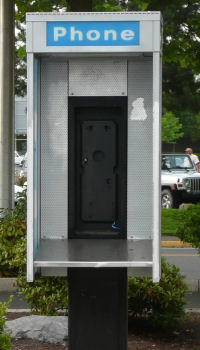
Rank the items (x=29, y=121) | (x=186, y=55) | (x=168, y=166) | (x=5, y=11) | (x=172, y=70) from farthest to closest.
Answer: (x=172, y=70) < (x=168, y=166) < (x=186, y=55) < (x=5, y=11) < (x=29, y=121)

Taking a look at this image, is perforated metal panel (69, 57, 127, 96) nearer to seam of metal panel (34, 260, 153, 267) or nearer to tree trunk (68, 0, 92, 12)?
Answer: seam of metal panel (34, 260, 153, 267)

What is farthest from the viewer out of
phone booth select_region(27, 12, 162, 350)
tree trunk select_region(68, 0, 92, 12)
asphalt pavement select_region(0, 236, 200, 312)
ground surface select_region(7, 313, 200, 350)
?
tree trunk select_region(68, 0, 92, 12)

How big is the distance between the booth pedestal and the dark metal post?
5730 mm

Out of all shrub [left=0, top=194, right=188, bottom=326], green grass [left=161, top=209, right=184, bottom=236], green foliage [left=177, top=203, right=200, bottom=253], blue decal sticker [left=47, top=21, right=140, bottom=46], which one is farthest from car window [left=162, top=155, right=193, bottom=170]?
blue decal sticker [left=47, top=21, right=140, bottom=46]

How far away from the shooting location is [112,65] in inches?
214

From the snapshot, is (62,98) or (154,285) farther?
(154,285)

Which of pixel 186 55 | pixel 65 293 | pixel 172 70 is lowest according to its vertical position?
pixel 65 293

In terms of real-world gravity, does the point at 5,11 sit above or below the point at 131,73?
above

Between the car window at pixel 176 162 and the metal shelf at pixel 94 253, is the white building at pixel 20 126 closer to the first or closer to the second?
the car window at pixel 176 162

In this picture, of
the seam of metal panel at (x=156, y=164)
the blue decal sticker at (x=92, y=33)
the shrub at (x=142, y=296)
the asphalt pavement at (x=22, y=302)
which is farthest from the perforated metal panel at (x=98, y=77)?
the asphalt pavement at (x=22, y=302)

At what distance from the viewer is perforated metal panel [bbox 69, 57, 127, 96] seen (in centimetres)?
541

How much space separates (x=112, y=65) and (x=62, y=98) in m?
0.43

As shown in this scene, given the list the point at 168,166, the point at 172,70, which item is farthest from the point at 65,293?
the point at 172,70

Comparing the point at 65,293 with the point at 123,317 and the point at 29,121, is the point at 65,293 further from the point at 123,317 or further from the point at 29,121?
the point at 29,121
